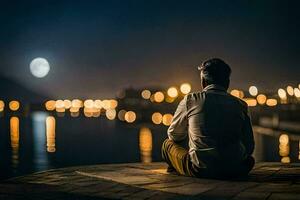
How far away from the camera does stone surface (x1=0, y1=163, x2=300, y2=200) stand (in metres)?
6.47

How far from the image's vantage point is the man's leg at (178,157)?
7.80m

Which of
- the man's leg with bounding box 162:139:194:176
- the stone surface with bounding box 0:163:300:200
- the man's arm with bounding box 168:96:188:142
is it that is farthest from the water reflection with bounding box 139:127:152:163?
the man's arm with bounding box 168:96:188:142

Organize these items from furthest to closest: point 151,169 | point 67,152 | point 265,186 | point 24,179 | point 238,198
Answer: point 67,152 < point 151,169 < point 24,179 < point 265,186 < point 238,198

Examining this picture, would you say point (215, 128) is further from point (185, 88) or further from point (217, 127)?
point (185, 88)

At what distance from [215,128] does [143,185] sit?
1.32 m

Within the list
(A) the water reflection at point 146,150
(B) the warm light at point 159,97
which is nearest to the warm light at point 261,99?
(B) the warm light at point 159,97

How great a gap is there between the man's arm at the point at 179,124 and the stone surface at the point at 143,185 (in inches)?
25.7

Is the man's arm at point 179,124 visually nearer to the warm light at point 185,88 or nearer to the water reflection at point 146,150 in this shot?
the water reflection at point 146,150

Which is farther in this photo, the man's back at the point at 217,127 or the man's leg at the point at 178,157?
the man's leg at the point at 178,157

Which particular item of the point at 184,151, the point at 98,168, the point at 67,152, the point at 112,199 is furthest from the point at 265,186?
the point at 67,152

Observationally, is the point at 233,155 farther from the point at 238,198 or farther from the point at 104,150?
the point at 104,150

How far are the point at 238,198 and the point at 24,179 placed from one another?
12.4ft

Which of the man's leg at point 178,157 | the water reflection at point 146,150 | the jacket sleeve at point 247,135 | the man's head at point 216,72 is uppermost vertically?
the man's head at point 216,72

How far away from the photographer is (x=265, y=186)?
23.1ft
